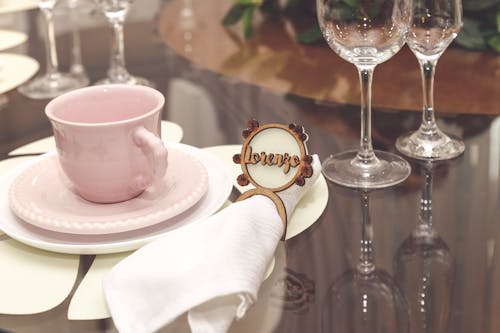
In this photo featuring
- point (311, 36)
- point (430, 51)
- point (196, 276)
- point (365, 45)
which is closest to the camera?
point (196, 276)

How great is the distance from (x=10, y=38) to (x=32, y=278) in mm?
857

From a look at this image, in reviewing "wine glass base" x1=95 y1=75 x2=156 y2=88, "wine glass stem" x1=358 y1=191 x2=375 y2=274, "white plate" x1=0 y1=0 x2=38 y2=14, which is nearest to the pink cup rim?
"wine glass stem" x1=358 y1=191 x2=375 y2=274

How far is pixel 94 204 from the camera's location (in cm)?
66

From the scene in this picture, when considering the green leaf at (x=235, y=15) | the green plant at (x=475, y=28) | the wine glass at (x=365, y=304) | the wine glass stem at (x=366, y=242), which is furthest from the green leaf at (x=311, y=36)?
the wine glass at (x=365, y=304)

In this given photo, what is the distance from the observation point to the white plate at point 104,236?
0.60 meters

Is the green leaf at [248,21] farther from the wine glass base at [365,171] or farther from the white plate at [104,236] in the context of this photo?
the white plate at [104,236]

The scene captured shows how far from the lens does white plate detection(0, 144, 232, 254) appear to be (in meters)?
0.60

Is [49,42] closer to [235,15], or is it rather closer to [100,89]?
[235,15]

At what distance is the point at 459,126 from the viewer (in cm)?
91

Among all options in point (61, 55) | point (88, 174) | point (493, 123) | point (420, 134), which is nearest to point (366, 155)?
point (420, 134)

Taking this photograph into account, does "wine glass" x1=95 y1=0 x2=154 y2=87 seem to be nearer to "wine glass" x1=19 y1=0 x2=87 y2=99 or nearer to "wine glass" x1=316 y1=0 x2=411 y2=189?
"wine glass" x1=19 y1=0 x2=87 y2=99

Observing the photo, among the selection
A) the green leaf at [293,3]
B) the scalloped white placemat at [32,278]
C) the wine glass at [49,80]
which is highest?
the green leaf at [293,3]

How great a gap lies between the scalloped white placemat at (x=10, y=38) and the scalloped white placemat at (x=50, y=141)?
48 centimetres

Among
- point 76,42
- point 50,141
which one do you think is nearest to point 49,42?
point 76,42
